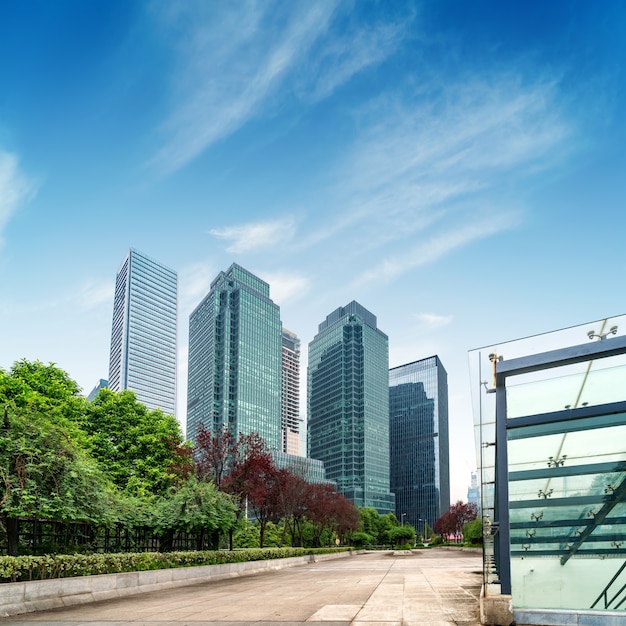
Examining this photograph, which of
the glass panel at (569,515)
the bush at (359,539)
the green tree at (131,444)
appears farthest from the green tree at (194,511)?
the bush at (359,539)

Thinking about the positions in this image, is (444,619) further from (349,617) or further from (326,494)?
(326,494)

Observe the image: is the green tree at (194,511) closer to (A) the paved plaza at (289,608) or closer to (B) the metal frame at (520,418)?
(A) the paved plaza at (289,608)

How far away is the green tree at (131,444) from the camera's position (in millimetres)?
36719

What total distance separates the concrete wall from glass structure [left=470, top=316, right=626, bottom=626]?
34.5 feet

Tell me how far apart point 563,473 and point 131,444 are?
110 ft

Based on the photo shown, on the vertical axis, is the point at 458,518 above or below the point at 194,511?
below

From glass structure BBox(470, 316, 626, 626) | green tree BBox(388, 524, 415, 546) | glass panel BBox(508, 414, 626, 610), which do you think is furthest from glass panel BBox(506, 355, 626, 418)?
green tree BBox(388, 524, 415, 546)

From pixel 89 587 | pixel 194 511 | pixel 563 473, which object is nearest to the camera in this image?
pixel 563 473

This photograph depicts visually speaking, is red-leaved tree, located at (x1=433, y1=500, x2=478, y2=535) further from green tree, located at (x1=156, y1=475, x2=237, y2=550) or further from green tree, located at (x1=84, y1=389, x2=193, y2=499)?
green tree, located at (x1=156, y1=475, x2=237, y2=550)

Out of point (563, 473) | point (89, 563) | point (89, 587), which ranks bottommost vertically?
point (89, 587)

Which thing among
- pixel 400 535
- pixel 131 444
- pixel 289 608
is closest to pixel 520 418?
pixel 289 608

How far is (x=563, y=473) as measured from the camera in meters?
9.29

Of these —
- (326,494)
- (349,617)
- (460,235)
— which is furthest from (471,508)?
(349,617)

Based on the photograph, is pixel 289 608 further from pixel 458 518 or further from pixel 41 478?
pixel 458 518
